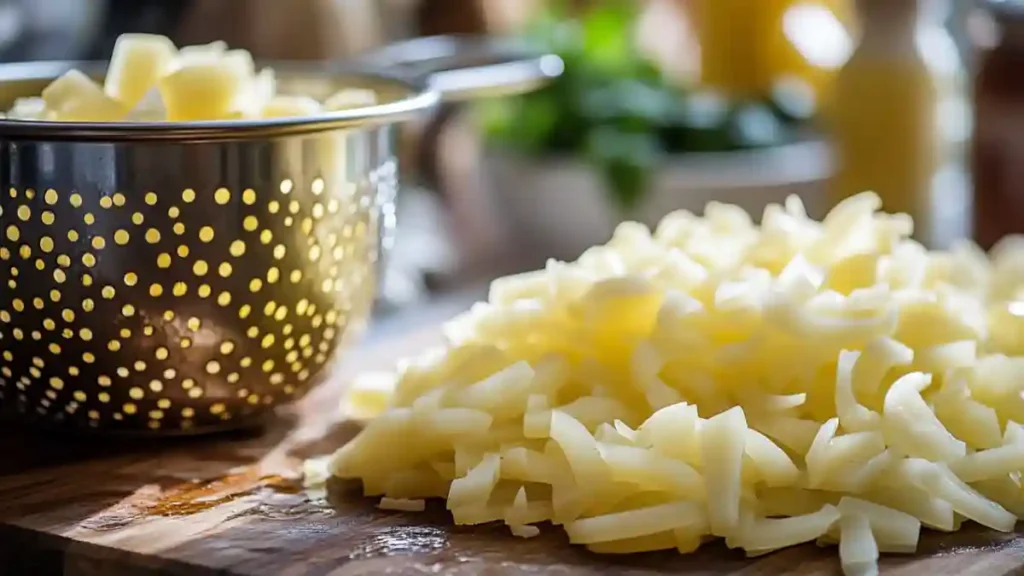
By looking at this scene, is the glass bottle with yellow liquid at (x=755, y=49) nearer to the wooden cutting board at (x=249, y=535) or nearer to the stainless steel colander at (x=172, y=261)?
the stainless steel colander at (x=172, y=261)

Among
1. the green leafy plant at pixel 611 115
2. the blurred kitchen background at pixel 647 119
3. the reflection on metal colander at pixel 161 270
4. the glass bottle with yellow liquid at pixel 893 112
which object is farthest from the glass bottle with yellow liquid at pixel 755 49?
the reflection on metal colander at pixel 161 270

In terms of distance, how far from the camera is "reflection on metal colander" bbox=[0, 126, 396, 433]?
776 millimetres

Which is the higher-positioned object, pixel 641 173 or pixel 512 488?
pixel 641 173

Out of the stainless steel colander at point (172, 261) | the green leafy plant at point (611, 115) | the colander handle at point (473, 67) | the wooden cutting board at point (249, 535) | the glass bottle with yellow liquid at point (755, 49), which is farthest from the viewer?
the glass bottle with yellow liquid at point (755, 49)

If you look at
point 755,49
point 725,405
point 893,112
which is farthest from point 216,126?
point 755,49

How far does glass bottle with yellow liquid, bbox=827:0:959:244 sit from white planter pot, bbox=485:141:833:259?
0.22 feet

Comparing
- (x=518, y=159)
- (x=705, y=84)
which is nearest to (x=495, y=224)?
(x=518, y=159)

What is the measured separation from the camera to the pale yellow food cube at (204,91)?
2.64ft

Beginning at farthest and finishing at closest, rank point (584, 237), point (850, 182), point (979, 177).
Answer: point (584, 237) < point (850, 182) < point (979, 177)

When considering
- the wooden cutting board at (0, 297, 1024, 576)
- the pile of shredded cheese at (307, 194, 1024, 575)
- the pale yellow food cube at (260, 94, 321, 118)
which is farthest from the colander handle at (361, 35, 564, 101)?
the wooden cutting board at (0, 297, 1024, 576)

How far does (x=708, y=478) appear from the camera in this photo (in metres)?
0.69

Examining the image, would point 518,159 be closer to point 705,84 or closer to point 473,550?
point 705,84

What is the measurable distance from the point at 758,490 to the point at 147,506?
364 millimetres

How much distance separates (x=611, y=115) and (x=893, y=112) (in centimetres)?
34
